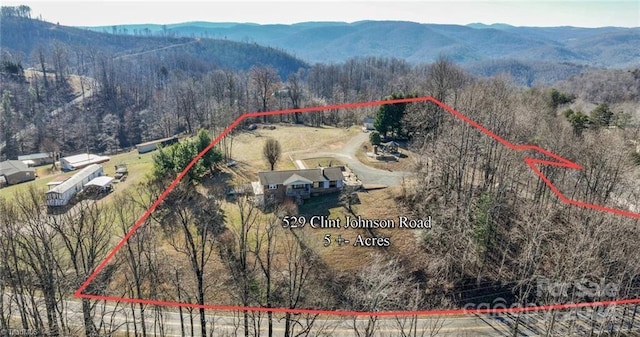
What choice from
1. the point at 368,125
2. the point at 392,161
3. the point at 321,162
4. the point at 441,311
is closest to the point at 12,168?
the point at 321,162

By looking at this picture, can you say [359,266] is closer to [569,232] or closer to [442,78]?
[569,232]

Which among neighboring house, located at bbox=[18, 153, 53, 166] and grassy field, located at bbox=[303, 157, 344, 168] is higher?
grassy field, located at bbox=[303, 157, 344, 168]

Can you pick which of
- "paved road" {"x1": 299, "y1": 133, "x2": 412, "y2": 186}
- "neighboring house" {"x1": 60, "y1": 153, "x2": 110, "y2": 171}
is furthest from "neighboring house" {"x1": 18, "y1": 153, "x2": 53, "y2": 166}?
"paved road" {"x1": 299, "y1": 133, "x2": 412, "y2": 186}

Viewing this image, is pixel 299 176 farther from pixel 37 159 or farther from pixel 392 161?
pixel 37 159

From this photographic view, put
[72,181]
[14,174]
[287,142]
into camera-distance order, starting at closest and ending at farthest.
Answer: [72,181] → [14,174] → [287,142]

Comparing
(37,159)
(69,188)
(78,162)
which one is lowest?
(37,159)

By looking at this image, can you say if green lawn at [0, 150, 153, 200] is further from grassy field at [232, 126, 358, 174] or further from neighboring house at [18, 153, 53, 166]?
grassy field at [232, 126, 358, 174]

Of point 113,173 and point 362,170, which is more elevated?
point 362,170

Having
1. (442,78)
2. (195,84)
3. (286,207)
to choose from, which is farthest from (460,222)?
(195,84)
